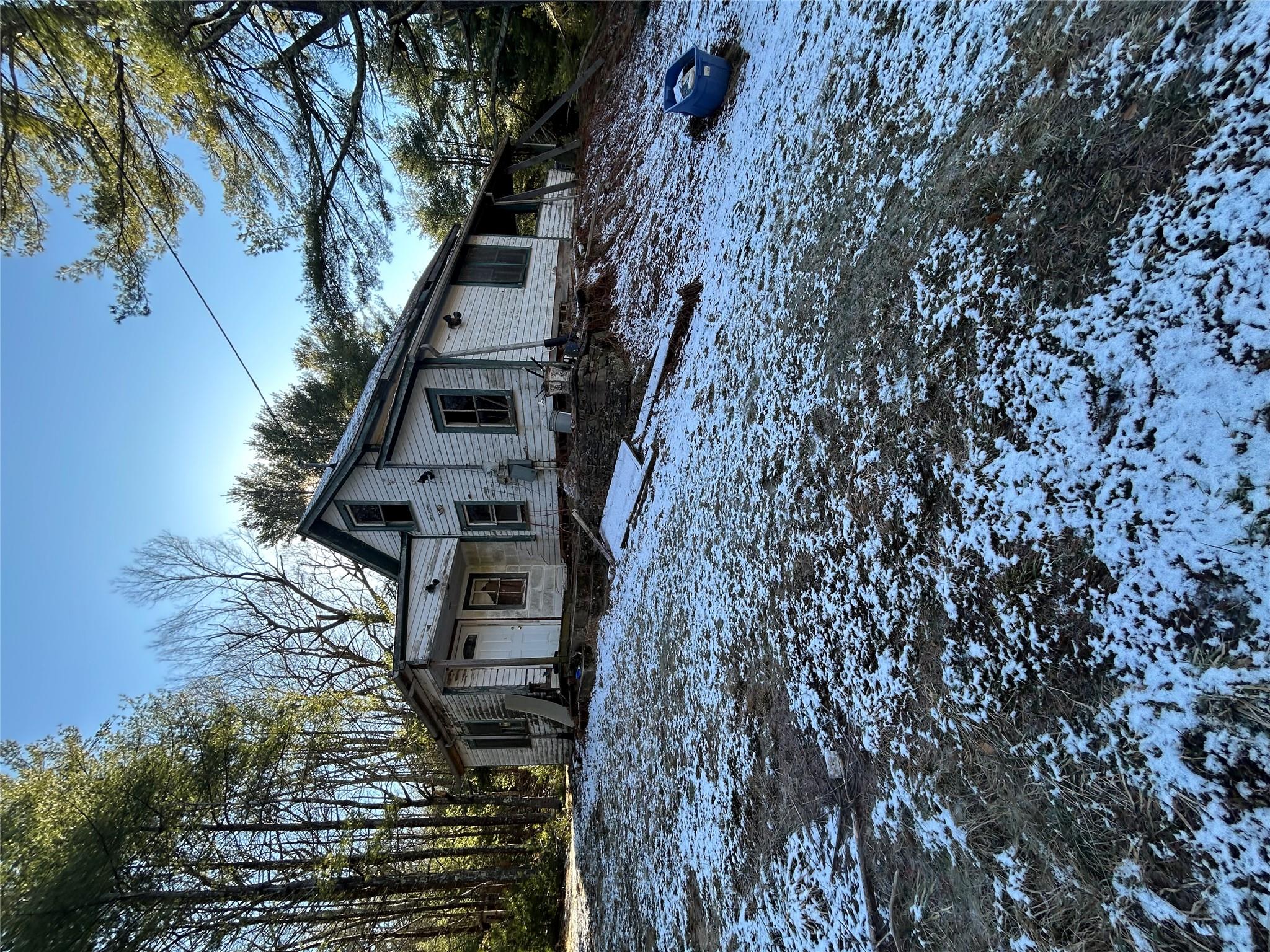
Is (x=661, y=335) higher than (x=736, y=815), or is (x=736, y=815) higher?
(x=661, y=335)

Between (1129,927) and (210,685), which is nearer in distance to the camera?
(1129,927)

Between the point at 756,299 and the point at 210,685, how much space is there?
17.8m

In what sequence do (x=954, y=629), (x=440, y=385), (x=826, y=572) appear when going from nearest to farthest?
1. (x=954, y=629)
2. (x=826, y=572)
3. (x=440, y=385)

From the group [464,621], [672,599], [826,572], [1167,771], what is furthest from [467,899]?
[1167,771]

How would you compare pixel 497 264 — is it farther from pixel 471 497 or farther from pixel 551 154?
pixel 471 497

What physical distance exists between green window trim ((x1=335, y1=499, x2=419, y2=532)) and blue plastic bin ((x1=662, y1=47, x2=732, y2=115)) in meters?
9.02

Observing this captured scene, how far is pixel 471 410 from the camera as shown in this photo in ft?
33.2

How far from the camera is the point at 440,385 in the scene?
968cm

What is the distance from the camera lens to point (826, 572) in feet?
11.8

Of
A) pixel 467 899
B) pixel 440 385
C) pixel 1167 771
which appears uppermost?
pixel 440 385

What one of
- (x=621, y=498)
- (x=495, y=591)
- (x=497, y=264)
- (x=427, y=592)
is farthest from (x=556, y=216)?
(x=427, y=592)

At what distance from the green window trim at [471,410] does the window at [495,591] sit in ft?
13.0

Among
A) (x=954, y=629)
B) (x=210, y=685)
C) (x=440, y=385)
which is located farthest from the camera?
(x=210, y=685)

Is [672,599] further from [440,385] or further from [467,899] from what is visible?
[467,899]
